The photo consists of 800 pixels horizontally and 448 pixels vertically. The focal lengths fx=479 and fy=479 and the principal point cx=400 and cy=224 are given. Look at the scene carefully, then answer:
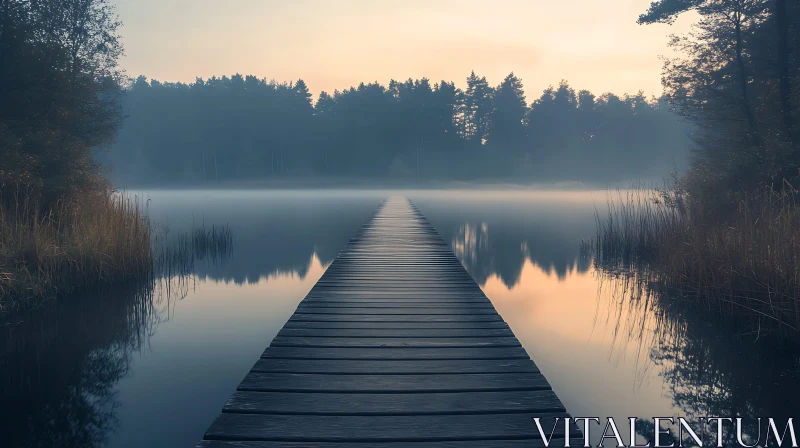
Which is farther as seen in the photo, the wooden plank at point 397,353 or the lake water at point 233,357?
the lake water at point 233,357

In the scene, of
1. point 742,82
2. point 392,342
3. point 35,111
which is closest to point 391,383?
point 392,342

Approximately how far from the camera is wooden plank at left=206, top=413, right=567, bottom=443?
2172 millimetres

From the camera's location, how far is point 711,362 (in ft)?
14.6

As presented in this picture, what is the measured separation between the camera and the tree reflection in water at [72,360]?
329 cm

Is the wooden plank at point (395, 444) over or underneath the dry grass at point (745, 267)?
underneath

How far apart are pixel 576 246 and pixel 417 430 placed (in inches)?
474

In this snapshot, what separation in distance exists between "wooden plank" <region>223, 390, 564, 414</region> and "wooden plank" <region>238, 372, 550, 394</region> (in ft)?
0.16

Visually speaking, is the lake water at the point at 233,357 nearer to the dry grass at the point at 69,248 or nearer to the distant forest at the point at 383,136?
the dry grass at the point at 69,248

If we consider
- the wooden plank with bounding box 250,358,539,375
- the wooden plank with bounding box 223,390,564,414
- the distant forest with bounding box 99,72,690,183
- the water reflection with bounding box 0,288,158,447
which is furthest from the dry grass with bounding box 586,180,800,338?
the distant forest with bounding box 99,72,690,183

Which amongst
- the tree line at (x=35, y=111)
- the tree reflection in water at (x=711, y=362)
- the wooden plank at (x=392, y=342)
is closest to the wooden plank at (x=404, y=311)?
the wooden plank at (x=392, y=342)

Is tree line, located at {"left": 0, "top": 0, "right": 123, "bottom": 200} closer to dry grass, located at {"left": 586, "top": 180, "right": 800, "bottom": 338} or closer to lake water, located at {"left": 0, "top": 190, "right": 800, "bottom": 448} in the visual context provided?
lake water, located at {"left": 0, "top": 190, "right": 800, "bottom": 448}

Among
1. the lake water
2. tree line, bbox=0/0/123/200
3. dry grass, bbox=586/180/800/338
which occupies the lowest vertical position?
the lake water

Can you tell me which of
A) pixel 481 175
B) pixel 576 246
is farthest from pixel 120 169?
pixel 576 246

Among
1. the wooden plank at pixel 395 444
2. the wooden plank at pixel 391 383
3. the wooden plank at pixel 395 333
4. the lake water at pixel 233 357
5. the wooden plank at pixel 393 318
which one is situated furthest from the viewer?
the wooden plank at pixel 393 318
